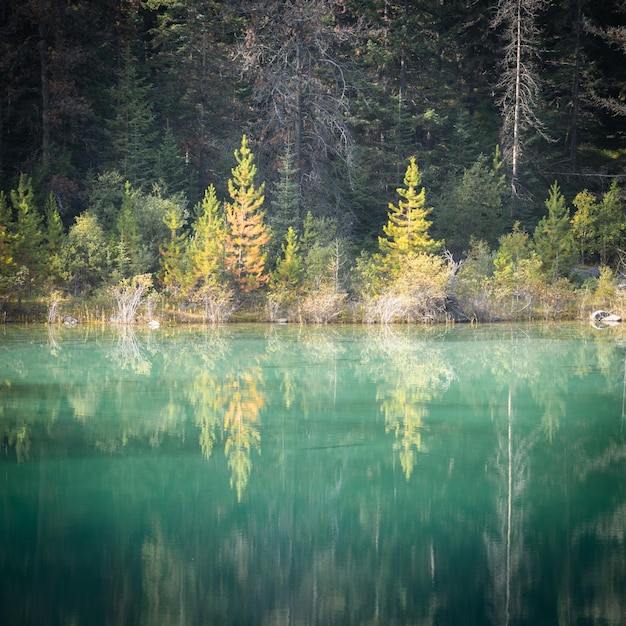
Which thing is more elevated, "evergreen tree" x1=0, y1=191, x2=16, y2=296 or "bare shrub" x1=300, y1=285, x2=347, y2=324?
"evergreen tree" x1=0, y1=191, x2=16, y2=296

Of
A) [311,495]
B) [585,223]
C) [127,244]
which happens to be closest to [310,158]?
[127,244]

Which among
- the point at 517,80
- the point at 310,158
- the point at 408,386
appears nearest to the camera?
the point at 408,386

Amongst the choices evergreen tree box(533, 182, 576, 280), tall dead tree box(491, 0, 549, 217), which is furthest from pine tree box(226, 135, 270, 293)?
tall dead tree box(491, 0, 549, 217)

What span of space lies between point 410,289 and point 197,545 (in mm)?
20488

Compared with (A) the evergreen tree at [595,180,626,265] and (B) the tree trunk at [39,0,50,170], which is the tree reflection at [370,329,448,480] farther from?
(B) the tree trunk at [39,0,50,170]

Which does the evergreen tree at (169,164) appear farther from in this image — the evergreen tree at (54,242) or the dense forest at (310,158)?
the evergreen tree at (54,242)

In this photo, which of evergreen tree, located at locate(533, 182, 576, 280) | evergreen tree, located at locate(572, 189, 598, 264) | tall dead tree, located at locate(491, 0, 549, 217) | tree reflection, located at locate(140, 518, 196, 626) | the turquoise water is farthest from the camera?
tall dead tree, located at locate(491, 0, 549, 217)

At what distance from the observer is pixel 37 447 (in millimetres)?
10453

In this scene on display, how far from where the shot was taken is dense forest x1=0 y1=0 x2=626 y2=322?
2859 centimetres

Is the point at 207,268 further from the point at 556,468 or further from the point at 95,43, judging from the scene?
the point at 556,468

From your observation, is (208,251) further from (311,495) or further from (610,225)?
(311,495)

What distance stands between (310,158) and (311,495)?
93.7 feet

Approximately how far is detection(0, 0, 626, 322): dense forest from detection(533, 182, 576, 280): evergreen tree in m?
0.11

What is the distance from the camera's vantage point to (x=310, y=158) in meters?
36.1
